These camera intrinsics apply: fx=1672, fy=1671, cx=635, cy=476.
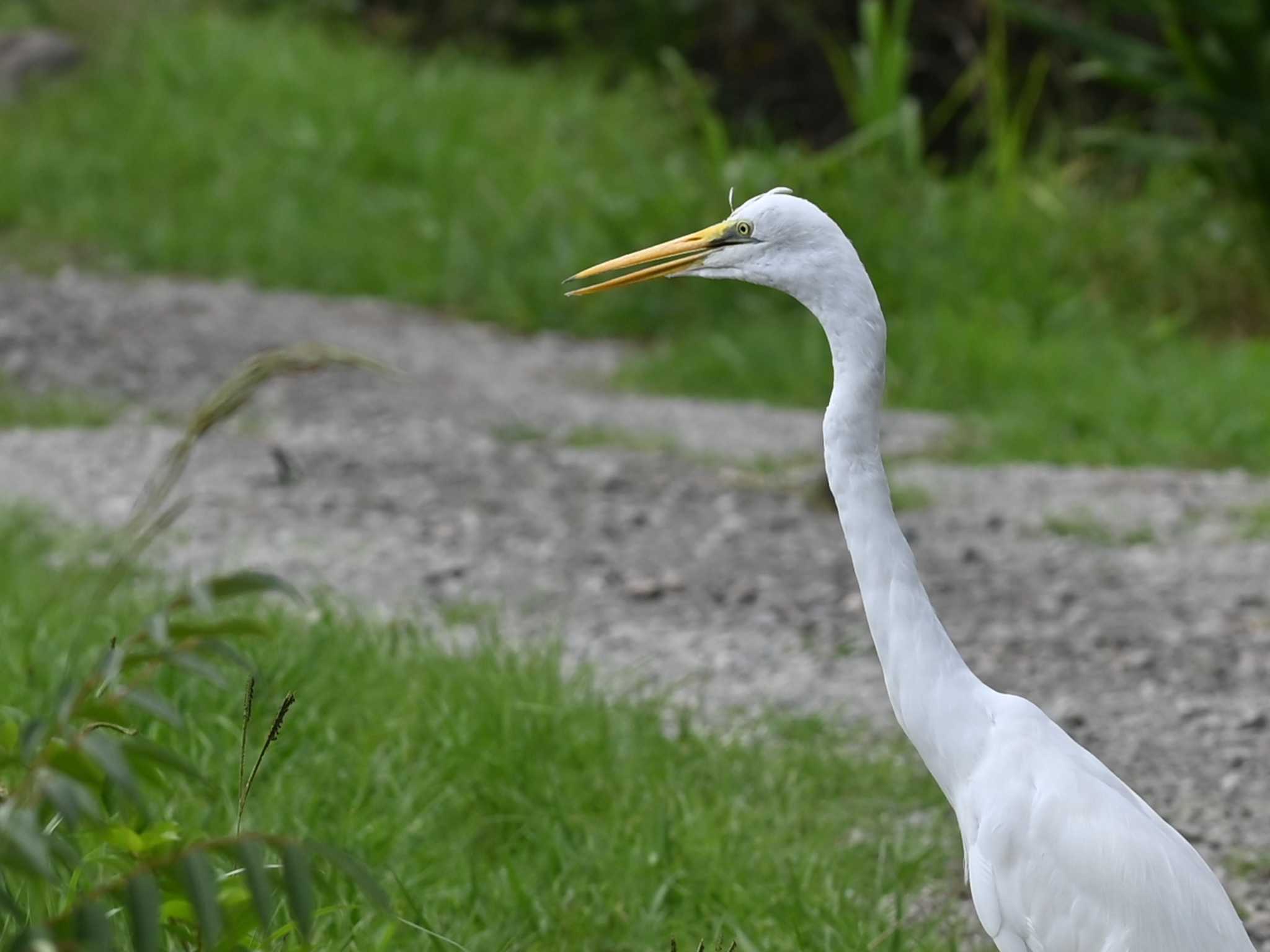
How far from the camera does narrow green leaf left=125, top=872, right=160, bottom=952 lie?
3.68ft

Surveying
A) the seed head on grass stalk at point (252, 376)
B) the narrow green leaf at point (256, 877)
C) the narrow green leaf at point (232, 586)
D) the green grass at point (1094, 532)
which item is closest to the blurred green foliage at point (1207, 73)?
the green grass at point (1094, 532)

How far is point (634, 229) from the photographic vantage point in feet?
27.1

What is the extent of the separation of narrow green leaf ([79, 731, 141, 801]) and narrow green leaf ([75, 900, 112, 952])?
0.10m

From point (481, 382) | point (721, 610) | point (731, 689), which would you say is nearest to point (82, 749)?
point (731, 689)

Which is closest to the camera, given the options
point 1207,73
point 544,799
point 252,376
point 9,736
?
point 252,376

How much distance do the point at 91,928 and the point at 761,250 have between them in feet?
4.47

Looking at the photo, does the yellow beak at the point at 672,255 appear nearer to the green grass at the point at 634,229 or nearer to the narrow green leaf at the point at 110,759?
the narrow green leaf at the point at 110,759

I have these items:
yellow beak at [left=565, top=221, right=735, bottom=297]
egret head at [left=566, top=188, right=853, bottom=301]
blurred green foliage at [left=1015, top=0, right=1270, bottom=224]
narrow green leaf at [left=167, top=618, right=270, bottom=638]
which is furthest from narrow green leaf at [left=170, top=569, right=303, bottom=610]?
blurred green foliage at [left=1015, top=0, right=1270, bottom=224]

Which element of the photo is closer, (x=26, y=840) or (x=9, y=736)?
(x=26, y=840)

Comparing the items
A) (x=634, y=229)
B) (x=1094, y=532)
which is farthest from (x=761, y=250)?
(x=634, y=229)

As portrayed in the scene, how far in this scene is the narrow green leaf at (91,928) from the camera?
3.73 feet

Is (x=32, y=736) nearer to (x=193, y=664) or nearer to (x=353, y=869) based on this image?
(x=193, y=664)

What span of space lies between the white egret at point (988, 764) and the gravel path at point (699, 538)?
887 mm

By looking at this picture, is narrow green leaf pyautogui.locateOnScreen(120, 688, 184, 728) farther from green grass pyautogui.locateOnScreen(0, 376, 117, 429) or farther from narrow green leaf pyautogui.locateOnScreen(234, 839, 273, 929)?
green grass pyautogui.locateOnScreen(0, 376, 117, 429)
